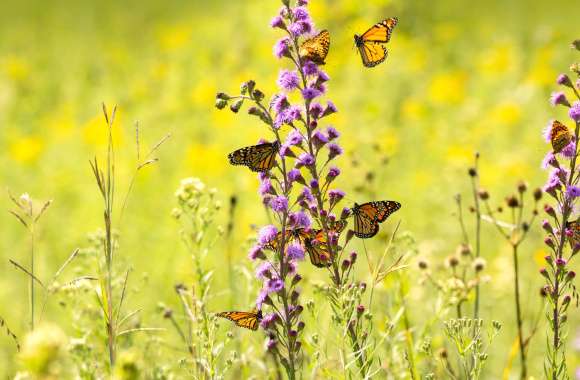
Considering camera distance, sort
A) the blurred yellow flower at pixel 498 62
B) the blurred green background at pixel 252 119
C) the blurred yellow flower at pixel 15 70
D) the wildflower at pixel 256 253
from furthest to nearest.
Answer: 1. the blurred yellow flower at pixel 15 70
2. the blurred yellow flower at pixel 498 62
3. the blurred green background at pixel 252 119
4. the wildflower at pixel 256 253

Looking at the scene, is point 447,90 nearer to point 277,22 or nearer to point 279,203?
point 277,22

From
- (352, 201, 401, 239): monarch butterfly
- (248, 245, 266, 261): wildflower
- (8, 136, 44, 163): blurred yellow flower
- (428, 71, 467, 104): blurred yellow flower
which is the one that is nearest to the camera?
(248, 245, 266, 261): wildflower

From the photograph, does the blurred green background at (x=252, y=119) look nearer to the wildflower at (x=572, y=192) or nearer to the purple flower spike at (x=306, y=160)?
the wildflower at (x=572, y=192)

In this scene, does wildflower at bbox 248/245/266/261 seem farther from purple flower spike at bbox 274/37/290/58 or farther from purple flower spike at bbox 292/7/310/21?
purple flower spike at bbox 292/7/310/21

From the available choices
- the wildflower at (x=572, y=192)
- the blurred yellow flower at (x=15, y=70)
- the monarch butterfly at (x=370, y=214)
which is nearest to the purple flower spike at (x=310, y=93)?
the monarch butterfly at (x=370, y=214)

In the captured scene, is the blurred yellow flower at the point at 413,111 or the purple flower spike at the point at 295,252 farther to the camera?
the blurred yellow flower at the point at 413,111

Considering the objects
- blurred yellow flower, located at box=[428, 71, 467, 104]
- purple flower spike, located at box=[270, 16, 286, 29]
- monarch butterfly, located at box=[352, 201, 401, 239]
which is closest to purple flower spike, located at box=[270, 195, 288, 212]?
monarch butterfly, located at box=[352, 201, 401, 239]

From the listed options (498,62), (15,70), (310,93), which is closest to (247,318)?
(310,93)
